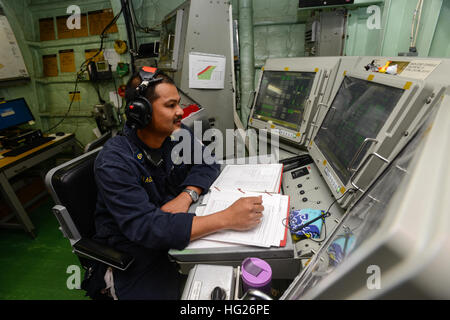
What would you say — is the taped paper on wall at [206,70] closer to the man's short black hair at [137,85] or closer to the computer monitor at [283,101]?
the computer monitor at [283,101]

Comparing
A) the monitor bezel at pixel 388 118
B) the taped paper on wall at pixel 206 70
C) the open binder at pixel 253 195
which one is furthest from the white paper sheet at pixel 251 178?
the taped paper on wall at pixel 206 70

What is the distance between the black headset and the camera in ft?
3.21

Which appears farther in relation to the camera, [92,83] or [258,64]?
[92,83]

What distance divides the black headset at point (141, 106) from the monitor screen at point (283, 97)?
2.86ft

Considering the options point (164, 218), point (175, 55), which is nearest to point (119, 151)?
point (164, 218)

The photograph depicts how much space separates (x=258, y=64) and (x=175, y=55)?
100 centimetres

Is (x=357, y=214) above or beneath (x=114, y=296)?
above

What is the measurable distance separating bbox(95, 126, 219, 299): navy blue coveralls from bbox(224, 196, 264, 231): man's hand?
15 cm

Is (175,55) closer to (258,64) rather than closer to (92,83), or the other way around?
(258,64)

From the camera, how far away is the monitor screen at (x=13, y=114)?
259cm

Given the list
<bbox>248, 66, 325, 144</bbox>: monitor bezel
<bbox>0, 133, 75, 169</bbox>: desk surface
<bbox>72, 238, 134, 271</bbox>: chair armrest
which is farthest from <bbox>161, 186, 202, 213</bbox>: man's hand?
<bbox>0, 133, 75, 169</bbox>: desk surface

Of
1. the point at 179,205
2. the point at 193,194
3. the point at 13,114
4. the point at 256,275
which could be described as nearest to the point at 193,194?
the point at 193,194

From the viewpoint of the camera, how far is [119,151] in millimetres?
974

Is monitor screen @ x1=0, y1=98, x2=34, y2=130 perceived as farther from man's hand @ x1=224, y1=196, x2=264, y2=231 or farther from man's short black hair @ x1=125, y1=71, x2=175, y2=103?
man's hand @ x1=224, y1=196, x2=264, y2=231
